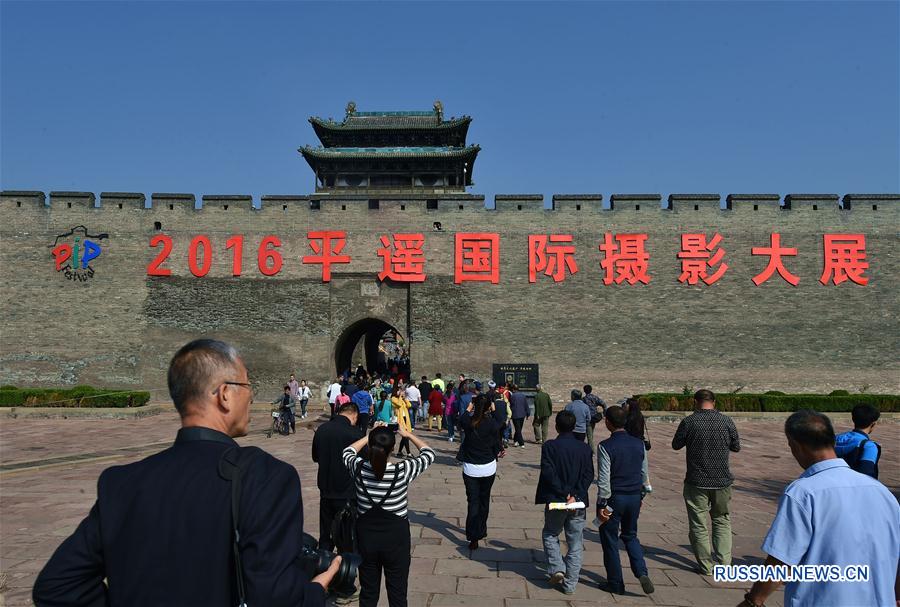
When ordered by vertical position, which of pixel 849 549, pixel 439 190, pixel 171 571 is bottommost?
pixel 849 549

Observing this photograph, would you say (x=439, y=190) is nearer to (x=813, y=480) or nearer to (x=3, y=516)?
(x=3, y=516)

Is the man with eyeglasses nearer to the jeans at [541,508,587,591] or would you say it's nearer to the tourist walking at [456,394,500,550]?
the jeans at [541,508,587,591]

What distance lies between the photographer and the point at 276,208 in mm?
Result: 19609

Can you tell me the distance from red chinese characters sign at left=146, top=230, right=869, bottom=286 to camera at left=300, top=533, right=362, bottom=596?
17682 millimetres

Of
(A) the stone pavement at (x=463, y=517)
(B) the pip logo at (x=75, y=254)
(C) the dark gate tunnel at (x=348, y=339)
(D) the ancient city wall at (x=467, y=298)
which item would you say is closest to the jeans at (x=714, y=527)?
(A) the stone pavement at (x=463, y=517)

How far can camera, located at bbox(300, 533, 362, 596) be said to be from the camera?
1.61m

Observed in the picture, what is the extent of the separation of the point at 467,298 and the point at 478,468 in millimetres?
14197

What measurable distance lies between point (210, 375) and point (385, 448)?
5.92 feet

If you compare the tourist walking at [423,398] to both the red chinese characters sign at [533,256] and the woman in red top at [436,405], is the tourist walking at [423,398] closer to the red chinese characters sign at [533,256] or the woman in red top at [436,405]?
the woman in red top at [436,405]

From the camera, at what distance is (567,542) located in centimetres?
425

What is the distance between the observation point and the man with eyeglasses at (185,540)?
4.57 ft

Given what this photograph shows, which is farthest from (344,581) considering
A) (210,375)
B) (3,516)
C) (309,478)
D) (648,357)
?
(648,357)

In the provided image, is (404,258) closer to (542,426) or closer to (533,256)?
(533,256)

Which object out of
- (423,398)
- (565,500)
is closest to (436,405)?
(423,398)
